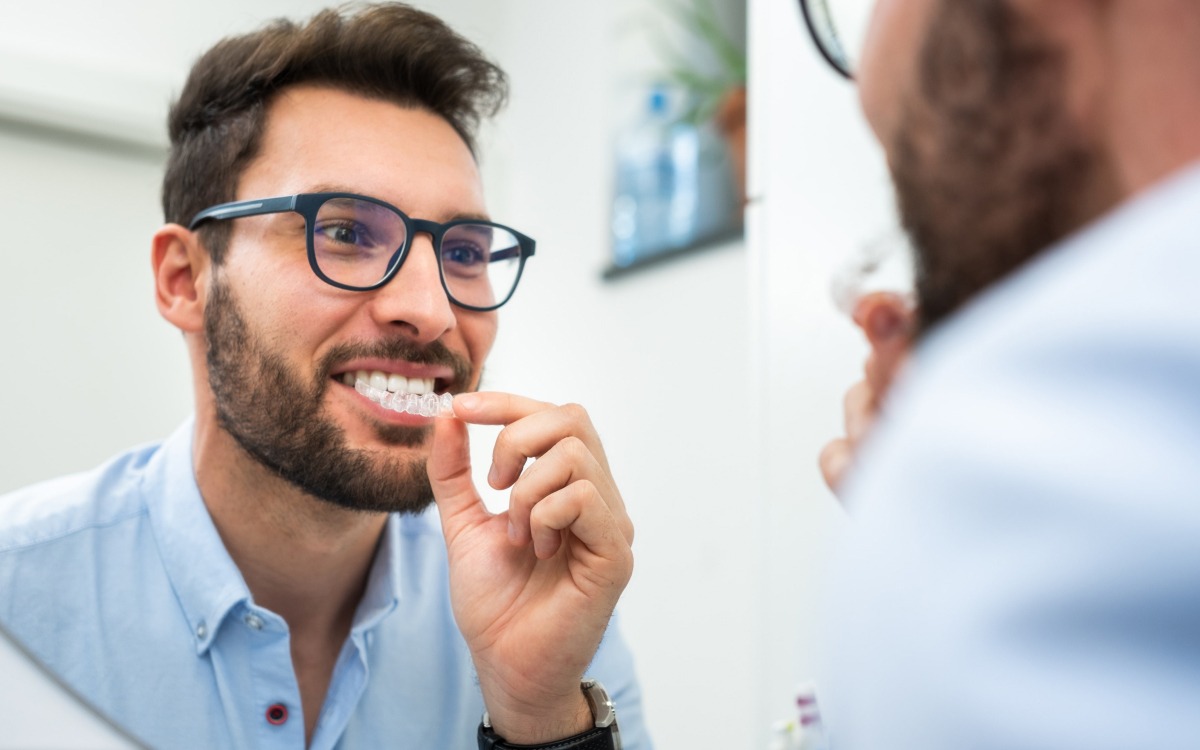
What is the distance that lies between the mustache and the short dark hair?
0.10 meters

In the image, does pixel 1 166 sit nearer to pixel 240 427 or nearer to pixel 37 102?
pixel 37 102

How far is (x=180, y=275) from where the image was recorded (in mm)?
527

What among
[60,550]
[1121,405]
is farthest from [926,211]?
[60,550]

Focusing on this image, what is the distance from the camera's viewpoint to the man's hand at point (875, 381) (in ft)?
1.71

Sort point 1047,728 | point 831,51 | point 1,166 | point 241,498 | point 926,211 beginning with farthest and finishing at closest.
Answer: point 831,51, point 241,498, point 1,166, point 926,211, point 1047,728

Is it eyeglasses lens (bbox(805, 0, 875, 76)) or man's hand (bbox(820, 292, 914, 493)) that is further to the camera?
eyeglasses lens (bbox(805, 0, 875, 76))

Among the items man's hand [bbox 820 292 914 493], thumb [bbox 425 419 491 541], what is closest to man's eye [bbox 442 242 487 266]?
thumb [bbox 425 419 491 541]

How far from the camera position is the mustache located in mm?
549

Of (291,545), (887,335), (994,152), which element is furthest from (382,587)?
(994,152)

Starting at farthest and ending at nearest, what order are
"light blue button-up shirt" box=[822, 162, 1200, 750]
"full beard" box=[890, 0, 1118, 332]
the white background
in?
the white background → "full beard" box=[890, 0, 1118, 332] → "light blue button-up shirt" box=[822, 162, 1200, 750]

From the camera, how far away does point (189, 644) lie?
53 centimetres

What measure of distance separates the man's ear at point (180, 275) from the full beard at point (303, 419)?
0.05 ft

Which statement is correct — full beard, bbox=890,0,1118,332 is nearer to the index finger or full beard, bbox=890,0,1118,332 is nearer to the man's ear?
the index finger

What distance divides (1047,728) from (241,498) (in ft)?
1.77
